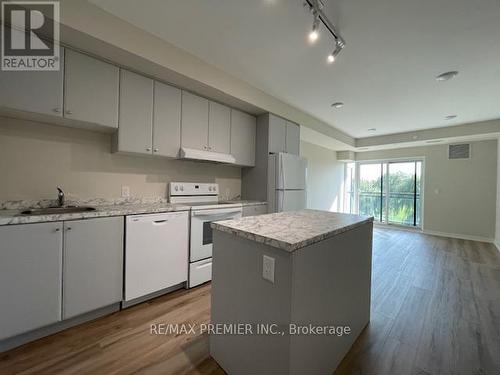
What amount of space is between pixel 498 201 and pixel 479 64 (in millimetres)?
3800

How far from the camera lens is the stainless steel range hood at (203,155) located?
2.54 m

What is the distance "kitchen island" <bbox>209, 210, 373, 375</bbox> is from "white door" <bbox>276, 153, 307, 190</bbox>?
1750 millimetres

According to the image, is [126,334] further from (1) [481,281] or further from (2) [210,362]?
(1) [481,281]

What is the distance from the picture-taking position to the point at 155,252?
2.12 m

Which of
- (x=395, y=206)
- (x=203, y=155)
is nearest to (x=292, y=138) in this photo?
(x=203, y=155)

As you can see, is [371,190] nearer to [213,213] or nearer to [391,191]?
[391,191]

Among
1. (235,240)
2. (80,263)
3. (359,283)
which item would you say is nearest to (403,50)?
(359,283)

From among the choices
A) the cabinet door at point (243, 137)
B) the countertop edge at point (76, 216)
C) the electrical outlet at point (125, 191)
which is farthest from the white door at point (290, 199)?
the electrical outlet at point (125, 191)

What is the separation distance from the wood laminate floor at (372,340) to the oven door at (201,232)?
40 cm

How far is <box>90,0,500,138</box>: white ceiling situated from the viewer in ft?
5.50

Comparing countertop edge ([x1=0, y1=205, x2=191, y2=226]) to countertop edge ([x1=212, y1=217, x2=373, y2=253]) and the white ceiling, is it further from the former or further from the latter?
the white ceiling

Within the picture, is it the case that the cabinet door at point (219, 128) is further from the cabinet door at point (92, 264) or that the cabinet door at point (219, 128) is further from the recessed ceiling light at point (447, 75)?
the recessed ceiling light at point (447, 75)

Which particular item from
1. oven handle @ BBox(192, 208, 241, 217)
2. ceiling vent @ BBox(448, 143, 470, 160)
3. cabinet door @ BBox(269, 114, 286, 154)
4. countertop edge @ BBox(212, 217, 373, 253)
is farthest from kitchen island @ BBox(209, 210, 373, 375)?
ceiling vent @ BBox(448, 143, 470, 160)

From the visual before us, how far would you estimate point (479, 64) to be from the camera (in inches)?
92.5
